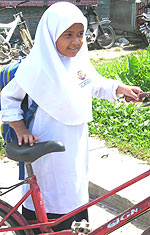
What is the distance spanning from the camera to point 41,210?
1.99 metres

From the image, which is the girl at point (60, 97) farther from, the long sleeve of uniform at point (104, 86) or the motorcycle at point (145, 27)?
the motorcycle at point (145, 27)

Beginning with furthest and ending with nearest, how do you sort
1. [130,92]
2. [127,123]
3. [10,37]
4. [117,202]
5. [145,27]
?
1. [145,27]
2. [10,37]
3. [127,123]
4. [117,202]
5. [130,92]

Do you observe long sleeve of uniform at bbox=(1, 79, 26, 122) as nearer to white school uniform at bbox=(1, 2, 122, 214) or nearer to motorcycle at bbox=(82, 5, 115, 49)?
white school uniform at bbox=(1, 2, 122, 214)

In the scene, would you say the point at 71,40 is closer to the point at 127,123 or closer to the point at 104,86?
the point at 104,86

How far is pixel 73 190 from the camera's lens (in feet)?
6.87

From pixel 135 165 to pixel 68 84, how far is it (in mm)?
1693

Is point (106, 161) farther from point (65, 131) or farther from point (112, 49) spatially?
point (112, 49)

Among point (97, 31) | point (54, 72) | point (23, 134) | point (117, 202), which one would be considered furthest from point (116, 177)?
point (97, 31)

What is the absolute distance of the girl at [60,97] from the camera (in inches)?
71.1

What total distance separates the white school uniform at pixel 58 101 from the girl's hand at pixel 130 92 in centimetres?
4

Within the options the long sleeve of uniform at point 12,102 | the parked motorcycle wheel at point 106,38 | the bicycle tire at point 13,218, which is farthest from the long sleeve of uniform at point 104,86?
the parked motorcycle wheel at point 106,38

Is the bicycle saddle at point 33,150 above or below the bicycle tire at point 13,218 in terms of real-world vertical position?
above

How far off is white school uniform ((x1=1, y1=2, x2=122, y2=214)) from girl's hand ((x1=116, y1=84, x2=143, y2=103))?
0.13ft

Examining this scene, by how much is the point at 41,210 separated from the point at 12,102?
2.03 ft
